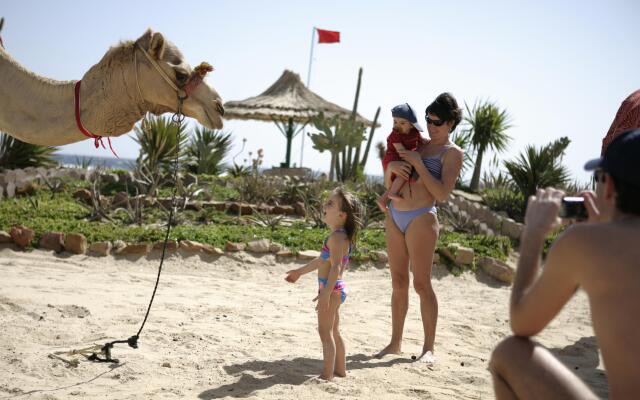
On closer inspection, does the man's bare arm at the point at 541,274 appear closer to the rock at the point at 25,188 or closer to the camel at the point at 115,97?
the camel at the point at 115,97

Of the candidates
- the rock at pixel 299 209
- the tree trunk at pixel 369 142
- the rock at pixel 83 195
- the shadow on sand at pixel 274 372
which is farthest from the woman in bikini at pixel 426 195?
the tree trunk at pixel 369 142

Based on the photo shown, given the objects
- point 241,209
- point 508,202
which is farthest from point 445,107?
point 508,202

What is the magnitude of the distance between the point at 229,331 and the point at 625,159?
4.02m

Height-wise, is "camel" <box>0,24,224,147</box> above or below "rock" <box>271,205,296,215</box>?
above

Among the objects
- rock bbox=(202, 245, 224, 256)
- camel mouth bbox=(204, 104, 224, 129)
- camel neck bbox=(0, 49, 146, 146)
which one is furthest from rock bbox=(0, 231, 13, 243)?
camel mouth bbox=(204, 104, 224, 129)

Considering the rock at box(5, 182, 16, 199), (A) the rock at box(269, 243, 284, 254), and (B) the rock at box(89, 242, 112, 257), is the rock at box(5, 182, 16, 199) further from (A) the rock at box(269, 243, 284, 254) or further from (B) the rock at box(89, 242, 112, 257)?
Answer: (A) the rock at box(269, 243, 284, 254)

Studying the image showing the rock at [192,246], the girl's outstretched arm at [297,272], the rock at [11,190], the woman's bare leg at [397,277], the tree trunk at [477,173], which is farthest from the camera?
the tree trunk at [477,173]

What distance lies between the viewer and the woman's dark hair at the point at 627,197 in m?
2.24

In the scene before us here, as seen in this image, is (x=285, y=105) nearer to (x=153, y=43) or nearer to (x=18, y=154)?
(x=18, y=154)

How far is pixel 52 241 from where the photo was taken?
805cm

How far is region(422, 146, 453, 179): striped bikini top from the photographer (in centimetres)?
498

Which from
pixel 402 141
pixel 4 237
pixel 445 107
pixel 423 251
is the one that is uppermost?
pixel 445 107

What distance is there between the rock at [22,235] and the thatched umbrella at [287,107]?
1417cm

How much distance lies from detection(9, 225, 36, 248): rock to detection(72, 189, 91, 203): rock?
3.17m
